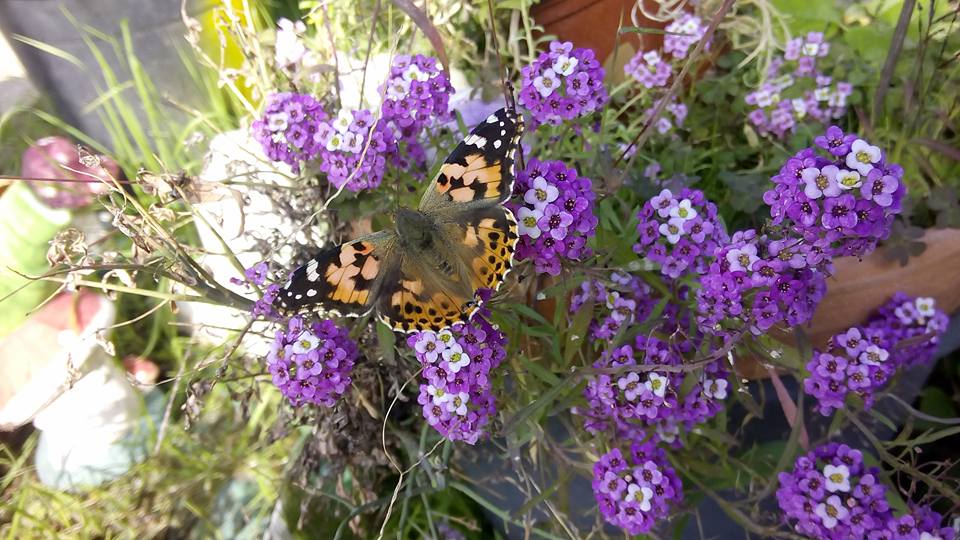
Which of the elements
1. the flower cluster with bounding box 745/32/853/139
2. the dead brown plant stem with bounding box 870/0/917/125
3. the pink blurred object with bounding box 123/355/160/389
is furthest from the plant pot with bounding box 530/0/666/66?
the pink blurred object with bounding box 123/355/160/389

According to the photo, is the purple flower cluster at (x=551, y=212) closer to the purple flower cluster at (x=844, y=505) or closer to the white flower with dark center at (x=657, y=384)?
the white flower with dark center at (x=657, y=384)

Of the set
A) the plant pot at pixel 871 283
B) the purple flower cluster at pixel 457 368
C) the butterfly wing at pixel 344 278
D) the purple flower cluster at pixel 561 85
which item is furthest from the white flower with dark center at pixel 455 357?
the plant pot at pixel 871 283

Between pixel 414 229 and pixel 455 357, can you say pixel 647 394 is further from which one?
pixel 414 229

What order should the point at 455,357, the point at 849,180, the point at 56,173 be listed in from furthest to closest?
1. the point at 56,173
2. the point at 455,357
3. the point at 849,180

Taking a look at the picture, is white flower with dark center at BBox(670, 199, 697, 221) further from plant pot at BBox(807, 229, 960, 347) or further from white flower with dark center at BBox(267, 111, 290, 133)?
white flower with dark center at BBox(267, 111, 290, 133)

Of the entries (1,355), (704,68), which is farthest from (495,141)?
(1,355)

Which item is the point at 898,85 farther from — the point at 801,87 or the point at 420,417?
the point at 420,417

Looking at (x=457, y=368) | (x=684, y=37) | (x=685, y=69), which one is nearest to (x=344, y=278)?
(x=457, y=368)
